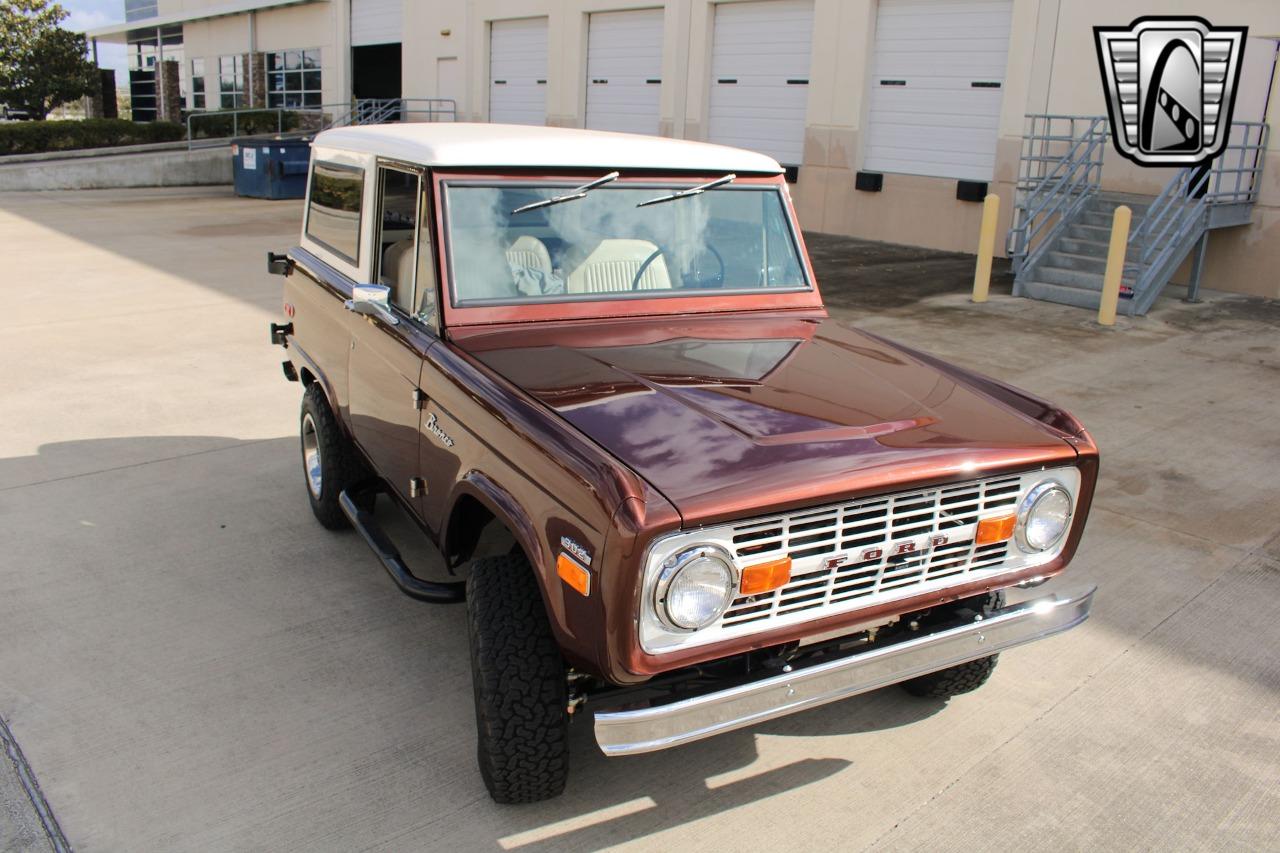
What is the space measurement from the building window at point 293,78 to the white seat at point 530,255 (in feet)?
98.1

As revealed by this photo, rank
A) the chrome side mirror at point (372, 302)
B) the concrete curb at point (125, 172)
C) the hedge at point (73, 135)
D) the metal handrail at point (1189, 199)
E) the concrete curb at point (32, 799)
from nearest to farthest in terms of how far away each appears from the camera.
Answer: the concrete curb at point (32, 799)
the chrome side mirror at point (372, 302)
the metal handrail at point (1189, 199)
the concrete curb at point (125, 172)
the hedge at point (73, 135)

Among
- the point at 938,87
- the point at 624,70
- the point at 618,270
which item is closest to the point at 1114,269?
the point at 938,87

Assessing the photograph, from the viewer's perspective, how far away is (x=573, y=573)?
277cm

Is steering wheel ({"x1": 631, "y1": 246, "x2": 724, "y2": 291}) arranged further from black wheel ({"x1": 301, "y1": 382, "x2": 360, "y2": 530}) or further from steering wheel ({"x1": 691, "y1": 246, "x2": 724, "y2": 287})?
black wheel ({"x1": 301, "y1": 382, "x2": 360, "y2": 530})

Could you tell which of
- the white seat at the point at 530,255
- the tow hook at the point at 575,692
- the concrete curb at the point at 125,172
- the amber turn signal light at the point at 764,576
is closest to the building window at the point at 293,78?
the concrete curb at the point at 125,172

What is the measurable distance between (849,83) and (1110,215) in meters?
5.45

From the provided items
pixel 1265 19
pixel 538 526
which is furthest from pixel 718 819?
pixel 1265 19

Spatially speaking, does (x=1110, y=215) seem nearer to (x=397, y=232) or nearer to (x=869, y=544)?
(x=397, y=232)

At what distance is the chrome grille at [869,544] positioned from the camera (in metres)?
2.81

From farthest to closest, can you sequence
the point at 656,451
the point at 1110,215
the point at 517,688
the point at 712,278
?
the point at 1110,215, the point at 712,278, the point at 517,688, the point at 656,451

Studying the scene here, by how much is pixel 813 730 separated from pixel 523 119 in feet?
72.8

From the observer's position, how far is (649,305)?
4.11 m

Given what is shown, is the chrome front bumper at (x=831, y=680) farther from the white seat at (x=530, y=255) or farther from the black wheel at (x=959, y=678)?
the white seat at (x=530, y=255)

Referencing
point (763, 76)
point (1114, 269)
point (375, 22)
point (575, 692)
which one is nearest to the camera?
point (575, 692)
